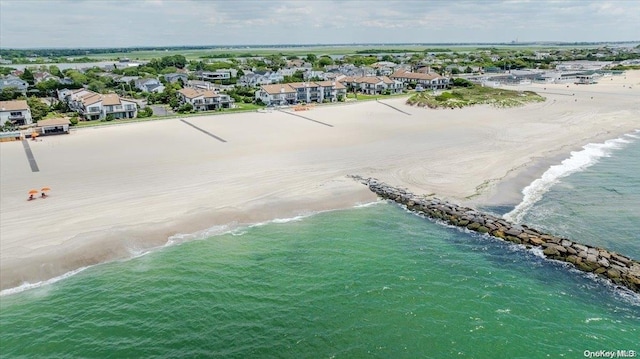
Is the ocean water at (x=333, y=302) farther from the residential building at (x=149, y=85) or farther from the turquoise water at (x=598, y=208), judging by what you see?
the residential building at (x=149, y=85)

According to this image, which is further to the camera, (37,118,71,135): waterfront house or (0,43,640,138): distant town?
(0,43,640,138): distant town

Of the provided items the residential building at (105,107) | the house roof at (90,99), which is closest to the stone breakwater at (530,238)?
the residential building at (105,107)

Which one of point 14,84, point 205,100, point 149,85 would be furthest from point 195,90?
point 14,84

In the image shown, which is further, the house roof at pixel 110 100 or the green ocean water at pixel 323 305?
the house roof at pixel 110 100

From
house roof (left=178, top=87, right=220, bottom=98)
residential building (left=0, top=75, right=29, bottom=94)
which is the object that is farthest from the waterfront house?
residential building (left=0, top=75, right=29, bottom=94)

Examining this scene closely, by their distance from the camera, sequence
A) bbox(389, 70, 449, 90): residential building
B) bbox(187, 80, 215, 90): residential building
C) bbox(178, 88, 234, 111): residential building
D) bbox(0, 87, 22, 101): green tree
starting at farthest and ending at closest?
bbox(389, 70, 449, 90): residential building < bbox(187, 80, 215, 90): residential building < bbox(0, 87, 22, 101): green tree < bbox(178, 88, 234, 111): residential building

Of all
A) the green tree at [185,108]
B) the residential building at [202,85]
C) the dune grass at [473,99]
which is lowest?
the green tree at [185,108]

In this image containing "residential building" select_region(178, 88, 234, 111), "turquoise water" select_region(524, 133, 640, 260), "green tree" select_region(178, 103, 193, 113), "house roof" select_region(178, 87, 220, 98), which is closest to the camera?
"turquoise water" select_region(524, 133, 640, 260)

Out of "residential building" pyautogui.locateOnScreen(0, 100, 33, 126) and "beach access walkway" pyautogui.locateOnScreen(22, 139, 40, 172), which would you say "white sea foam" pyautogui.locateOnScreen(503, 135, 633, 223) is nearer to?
"beach access walkway" pyautogui.locateOnScreen(22, 139, 40, 172)

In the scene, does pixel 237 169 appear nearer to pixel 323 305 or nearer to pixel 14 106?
pixel 323 305
